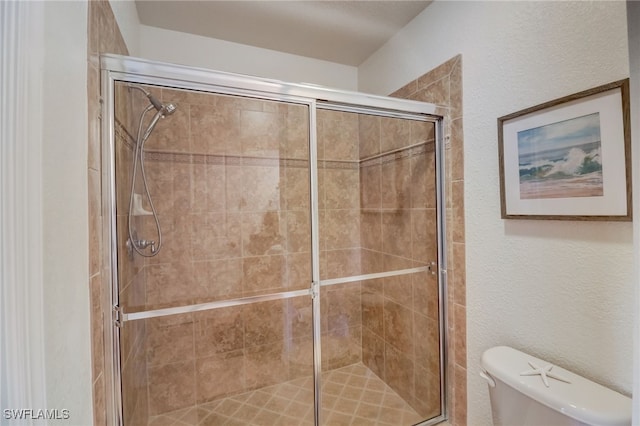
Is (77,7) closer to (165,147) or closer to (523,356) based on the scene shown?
(165,147)

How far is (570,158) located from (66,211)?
1619 mm

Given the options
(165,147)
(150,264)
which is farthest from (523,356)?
(165,147)

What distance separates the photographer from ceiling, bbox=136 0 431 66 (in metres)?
1.61

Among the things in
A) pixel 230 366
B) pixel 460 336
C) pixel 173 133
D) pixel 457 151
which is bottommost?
pixel 230 366

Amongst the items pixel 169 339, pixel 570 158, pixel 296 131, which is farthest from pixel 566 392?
pixel 169 339

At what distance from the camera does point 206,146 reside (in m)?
1.61

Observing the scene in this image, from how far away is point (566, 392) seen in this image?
3.01 feet

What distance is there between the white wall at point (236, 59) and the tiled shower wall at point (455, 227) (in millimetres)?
910

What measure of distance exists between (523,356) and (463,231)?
60 cm

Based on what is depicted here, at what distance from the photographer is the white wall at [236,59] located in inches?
71.0

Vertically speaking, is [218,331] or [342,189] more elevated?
[342,189]

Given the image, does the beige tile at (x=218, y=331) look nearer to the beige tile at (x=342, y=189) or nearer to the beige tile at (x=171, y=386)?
the beige tile at (x=171, y=386)

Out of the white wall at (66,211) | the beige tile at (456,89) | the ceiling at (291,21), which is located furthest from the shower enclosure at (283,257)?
the ceiling at (291,21)

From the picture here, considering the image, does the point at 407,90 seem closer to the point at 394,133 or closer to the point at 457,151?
the point at 394,133
